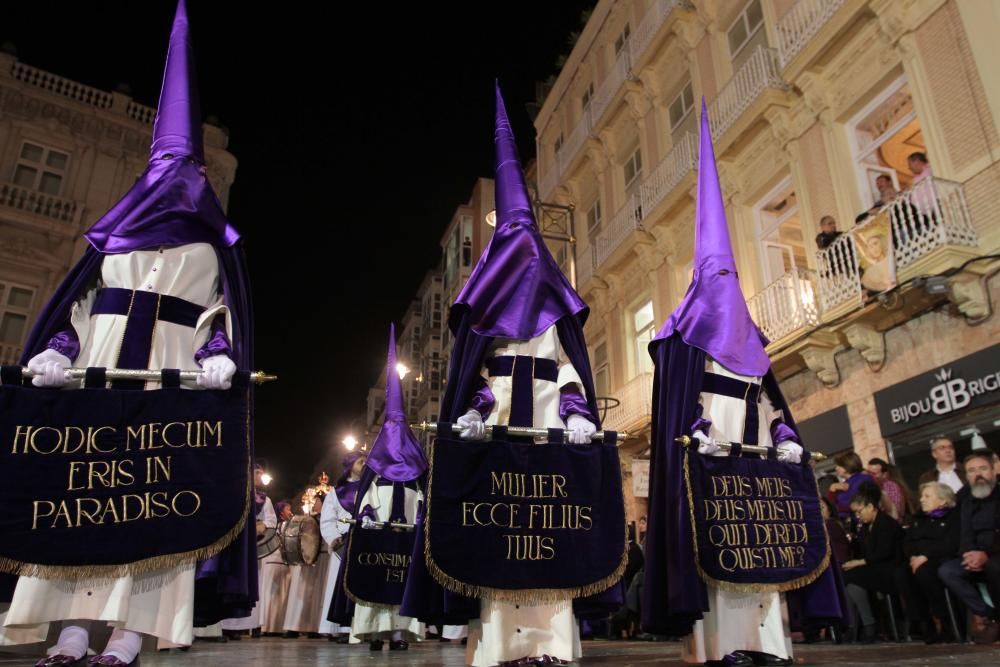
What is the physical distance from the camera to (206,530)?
3197 millimetres

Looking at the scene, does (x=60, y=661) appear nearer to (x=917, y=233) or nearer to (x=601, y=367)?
(x=917, y=233)

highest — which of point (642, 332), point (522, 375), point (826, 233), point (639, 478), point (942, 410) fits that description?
point (642, 332)

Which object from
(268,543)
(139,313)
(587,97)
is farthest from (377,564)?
(587,97)

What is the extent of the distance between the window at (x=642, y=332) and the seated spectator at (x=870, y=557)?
9.26 metres

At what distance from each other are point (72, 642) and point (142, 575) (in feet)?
1.12

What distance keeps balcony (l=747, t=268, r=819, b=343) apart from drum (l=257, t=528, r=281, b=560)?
7.32 m

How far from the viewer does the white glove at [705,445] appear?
4.07m

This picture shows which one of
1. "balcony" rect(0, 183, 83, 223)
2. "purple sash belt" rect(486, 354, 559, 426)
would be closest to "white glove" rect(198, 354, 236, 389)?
"purple sash belt" rect(486, 354, 559, 426)

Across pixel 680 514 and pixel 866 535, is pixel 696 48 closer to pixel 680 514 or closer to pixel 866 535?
pixel 866 535

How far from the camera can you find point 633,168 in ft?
59.1

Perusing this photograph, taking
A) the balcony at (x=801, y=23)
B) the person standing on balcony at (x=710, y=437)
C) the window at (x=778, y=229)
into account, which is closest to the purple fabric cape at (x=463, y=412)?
the person standing on balcony at (x=710, y=437)

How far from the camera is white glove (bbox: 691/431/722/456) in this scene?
4.07 meters

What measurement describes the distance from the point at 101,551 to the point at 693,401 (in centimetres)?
309

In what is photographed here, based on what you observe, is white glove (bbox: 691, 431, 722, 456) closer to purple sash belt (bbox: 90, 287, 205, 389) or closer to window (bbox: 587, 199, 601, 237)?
purple sash belt (bbox: 90, 287, 205, 389)
